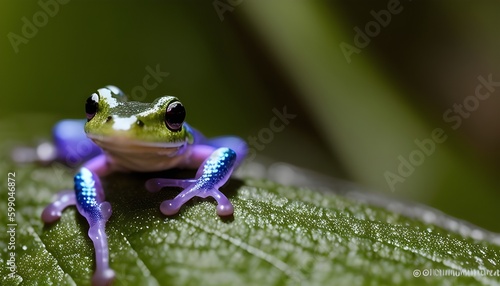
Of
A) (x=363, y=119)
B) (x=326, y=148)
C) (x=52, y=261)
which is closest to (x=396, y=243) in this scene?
(x=52, y=261)

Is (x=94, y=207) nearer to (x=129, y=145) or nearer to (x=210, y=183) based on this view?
(x=129, y=145)

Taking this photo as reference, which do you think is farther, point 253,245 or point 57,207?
point 57,207

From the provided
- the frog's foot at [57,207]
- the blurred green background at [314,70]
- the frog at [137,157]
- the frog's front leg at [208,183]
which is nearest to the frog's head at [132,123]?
the frog at [137,157]

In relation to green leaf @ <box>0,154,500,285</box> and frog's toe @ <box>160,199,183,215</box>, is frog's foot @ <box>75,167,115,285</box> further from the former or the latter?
frog's toe @ <box>160,199,183,215</box>

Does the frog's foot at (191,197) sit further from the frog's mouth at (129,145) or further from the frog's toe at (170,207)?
the frog's mouth at (129,145)

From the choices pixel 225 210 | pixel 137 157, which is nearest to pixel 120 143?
pixel 137 157

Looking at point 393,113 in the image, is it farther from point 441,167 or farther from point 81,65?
point 81,65
